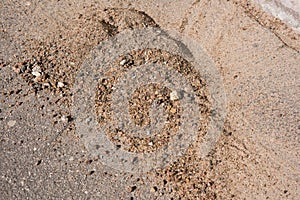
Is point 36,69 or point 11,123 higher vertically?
point 36,69

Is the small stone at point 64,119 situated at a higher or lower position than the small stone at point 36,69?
lower

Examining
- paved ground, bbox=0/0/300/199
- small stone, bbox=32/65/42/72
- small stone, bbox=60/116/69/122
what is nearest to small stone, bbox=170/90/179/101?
paved ground, bbox=0/0/300/199

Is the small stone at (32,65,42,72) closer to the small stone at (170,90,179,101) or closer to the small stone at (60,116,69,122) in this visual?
the small stone at (60,116,69,122)

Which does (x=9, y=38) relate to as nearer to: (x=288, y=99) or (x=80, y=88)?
(x=80, y=88)

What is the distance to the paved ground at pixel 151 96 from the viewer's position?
6.37ft

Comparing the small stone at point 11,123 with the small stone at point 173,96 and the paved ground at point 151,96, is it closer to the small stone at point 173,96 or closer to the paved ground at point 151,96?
the paved ground at point 151,96

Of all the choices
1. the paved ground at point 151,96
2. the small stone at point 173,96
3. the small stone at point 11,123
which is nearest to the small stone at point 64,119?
the paved ground at point 151,96

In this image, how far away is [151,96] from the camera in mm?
2158

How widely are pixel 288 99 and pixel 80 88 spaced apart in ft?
3.15

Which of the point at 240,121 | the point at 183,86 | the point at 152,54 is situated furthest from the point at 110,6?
the point at 240,121

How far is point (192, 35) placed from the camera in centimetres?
241

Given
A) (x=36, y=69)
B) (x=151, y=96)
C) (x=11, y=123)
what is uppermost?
(x=151, y=96)

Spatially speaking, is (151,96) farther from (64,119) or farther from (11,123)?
(11,123)

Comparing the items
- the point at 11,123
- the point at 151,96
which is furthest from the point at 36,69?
the point at 151,96
